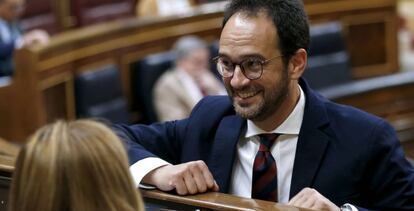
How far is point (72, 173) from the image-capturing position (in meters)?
0.97

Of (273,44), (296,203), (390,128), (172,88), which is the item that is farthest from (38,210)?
(172,88)

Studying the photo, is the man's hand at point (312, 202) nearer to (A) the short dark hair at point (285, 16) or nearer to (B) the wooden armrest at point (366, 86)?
(A) the short dark hair at point (285, 16)

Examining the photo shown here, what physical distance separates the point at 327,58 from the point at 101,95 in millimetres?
1300

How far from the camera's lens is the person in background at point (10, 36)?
3500mm

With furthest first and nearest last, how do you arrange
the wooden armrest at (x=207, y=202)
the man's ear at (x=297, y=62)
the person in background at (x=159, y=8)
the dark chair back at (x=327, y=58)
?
1. the person in background at (x=159, y=8)
2. the dark chair back at (x=327, y=58)
3. the man's ear at (x=297, y=62)
4. the wooden armrest at (x=207, y=202)

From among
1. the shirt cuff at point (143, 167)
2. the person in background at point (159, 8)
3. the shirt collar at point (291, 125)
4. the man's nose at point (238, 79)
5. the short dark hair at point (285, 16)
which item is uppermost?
the short dark hair at point (285, 16)

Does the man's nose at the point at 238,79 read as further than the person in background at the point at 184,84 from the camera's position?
No

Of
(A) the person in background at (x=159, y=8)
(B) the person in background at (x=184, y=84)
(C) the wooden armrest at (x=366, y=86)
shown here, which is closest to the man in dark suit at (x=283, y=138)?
(C) the wooden armrest at (x=366, y=86)

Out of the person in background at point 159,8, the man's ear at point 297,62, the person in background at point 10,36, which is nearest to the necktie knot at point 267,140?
the man's ear at point 297,62

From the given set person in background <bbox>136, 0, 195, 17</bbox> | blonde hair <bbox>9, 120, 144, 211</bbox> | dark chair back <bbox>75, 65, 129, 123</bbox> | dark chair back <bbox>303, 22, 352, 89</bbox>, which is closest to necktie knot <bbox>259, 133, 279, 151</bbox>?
blonde hair <bbox>9, 120, 144, 211</bbox>

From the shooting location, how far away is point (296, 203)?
4.05 ft

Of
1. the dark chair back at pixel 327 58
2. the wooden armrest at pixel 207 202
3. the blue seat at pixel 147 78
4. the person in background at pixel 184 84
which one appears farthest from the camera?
the dark chair back at pixel 327 58

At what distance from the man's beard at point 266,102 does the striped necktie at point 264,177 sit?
68 mm

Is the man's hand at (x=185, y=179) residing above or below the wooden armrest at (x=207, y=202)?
above
